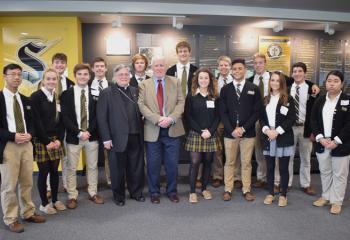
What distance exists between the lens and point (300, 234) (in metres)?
2.86

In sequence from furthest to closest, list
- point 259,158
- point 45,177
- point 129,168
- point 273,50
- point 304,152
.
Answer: point 273,50
point 259,158
point 304,152
point 129,168
point 45,177

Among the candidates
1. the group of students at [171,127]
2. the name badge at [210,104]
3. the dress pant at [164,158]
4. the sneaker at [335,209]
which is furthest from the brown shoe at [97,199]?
the sneaker at [335,209]

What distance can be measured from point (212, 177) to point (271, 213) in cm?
130

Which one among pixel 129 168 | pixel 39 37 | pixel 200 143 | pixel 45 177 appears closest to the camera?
pixel 45 177

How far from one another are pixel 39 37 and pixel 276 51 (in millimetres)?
3915

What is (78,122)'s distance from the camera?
346 centimetres

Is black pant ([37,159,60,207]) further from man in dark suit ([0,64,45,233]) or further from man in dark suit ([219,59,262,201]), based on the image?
man in dark suit ([219,59,262,201])

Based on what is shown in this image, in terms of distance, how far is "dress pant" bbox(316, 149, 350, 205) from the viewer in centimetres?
332

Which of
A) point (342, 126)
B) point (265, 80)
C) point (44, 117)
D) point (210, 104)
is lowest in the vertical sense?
point (342, 126)

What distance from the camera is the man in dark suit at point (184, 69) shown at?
405 centimetres

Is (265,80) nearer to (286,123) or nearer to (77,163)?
(286,123)

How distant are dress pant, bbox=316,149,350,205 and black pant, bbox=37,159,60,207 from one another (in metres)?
2.82

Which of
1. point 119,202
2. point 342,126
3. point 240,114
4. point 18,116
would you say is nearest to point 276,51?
point 240,114

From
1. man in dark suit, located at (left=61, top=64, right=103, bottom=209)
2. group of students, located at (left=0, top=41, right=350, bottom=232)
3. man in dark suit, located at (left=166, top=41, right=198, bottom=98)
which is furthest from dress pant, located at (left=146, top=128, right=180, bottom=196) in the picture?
man in dark suit, located at (left=166, top=41, right=198, bottom=98)
